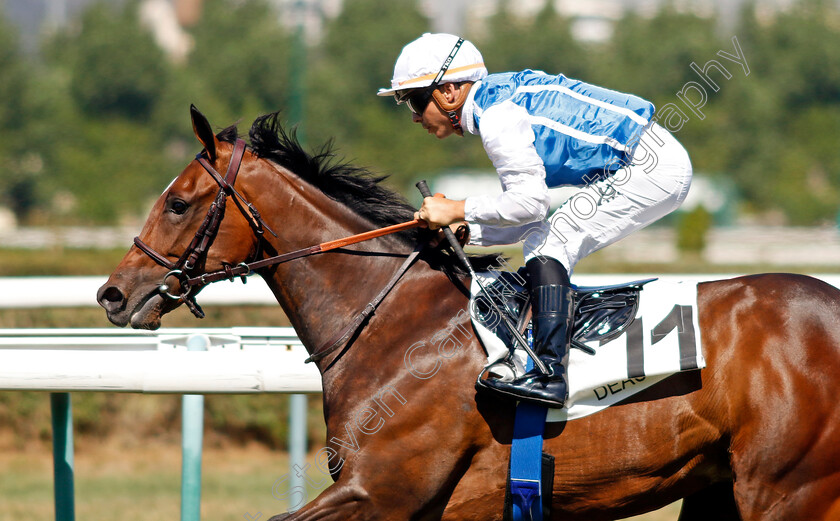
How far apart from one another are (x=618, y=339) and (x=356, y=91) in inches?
1551

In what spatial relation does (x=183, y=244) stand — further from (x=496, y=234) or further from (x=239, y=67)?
(x=239, y=67)

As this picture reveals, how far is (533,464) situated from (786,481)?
0.75 metres

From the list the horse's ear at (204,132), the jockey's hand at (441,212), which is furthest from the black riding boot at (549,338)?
the horse's ear at (204,132)

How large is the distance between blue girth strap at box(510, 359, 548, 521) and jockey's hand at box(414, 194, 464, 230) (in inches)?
20.3

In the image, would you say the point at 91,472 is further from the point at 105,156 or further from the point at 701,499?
the point at 105,156

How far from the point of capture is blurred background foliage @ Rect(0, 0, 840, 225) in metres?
35.2

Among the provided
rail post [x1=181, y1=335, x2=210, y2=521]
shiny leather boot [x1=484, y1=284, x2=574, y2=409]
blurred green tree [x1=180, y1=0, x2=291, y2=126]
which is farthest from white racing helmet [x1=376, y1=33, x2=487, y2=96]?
blurred green tree [x1=180, y1=0, x2=291, y2=126]

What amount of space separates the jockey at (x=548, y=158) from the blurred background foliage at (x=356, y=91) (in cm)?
3105

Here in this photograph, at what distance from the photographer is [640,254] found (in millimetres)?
20547

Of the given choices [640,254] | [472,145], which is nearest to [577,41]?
[472,145]

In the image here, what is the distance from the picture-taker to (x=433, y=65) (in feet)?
9.94

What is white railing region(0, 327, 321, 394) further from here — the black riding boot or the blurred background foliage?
the blurred background foliage

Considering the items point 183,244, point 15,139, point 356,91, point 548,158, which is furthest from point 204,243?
point 356,91

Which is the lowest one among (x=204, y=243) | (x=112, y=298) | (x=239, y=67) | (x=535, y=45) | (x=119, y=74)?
(x=112, y=298)
